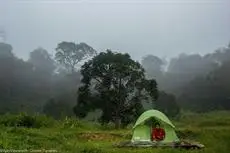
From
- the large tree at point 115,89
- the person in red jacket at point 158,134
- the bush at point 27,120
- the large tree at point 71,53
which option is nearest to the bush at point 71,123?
the bush at point 27,120

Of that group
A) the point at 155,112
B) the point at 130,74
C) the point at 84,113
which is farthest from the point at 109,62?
the point at 155,112

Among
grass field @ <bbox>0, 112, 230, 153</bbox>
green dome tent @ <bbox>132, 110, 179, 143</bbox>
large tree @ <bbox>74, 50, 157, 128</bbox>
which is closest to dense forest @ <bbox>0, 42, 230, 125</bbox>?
large tree @ <bbox>74, 50, 157, 128</bbox>

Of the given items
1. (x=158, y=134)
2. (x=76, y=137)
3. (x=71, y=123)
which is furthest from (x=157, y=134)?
(x=71, y=123)

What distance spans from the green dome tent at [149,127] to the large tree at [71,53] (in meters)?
41.3

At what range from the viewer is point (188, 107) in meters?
46.7

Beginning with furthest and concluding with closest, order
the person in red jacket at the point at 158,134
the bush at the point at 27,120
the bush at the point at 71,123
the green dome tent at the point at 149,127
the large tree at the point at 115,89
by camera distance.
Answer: the large tree at the point at 115,89 < the bush at the point at 71,123 < the bush at the point at 27,120 < the green dome tent at the point at 149,127 < the person in red jacket at the point at 158,134

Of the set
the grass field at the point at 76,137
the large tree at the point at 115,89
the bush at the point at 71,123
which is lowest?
the grass field at the point at 76,137

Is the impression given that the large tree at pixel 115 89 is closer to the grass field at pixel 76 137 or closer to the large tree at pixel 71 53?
the grass field at pixel 76 137

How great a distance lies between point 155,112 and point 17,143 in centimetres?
721

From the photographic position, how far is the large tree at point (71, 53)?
2427 inches

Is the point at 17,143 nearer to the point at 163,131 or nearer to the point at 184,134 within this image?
the point at 163,131

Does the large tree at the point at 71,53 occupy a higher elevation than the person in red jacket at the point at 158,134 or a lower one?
higher

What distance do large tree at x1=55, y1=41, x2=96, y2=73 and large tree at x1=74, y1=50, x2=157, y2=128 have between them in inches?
940

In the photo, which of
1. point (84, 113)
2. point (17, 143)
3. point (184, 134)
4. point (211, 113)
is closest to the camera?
point (17, 143)
